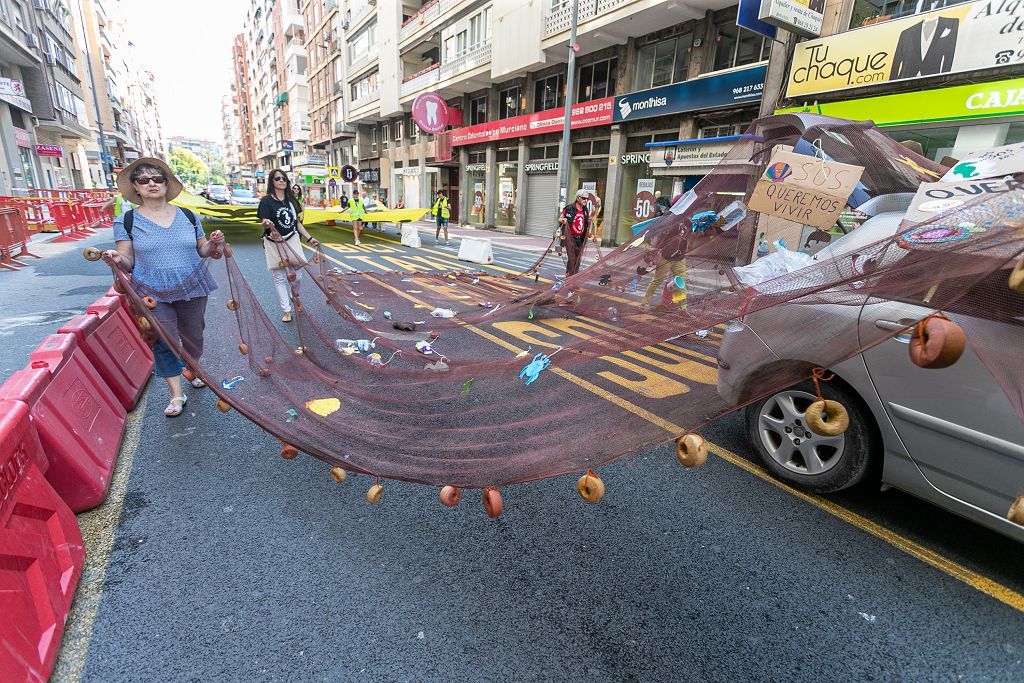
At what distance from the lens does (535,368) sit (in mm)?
2891

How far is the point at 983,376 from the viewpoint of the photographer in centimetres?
213

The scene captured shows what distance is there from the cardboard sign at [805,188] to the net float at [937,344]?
200cm

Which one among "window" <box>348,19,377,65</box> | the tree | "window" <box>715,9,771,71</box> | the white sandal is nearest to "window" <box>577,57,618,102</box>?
"window" <box>715,9,771,71</box>

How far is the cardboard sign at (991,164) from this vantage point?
2336 mm

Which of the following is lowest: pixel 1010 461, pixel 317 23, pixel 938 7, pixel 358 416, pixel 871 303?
pixel 358 416

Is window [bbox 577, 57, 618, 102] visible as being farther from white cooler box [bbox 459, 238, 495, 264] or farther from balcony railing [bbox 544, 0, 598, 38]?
white cooler box [bbox 459, 238, 495, 264]

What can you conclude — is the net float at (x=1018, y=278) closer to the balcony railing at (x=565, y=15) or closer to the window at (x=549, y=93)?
the balcony railing at (x=565, y=15)

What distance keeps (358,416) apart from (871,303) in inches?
110

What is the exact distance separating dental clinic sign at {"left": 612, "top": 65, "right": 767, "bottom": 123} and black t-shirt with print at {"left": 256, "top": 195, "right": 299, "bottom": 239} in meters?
13.0

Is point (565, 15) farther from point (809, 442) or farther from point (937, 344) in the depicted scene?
point (937, 344)

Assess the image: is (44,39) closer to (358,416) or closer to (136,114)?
(358,416)

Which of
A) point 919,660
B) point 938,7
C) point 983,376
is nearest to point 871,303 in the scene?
point 983,376

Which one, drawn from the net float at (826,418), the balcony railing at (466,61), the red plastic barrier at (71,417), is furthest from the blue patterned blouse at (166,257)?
the balcony railing at (466,61)

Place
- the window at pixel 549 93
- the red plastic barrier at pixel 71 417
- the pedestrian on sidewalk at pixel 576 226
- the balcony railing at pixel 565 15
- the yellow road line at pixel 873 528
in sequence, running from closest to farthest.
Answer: the yellow road line at pixel 873 528 < the red plastic barrier at pixel 71 417 < the pedestrian on sidewalk at pixel 576 226 < the balcony railing at pixel 565 15 < the window at pixel 549 93
